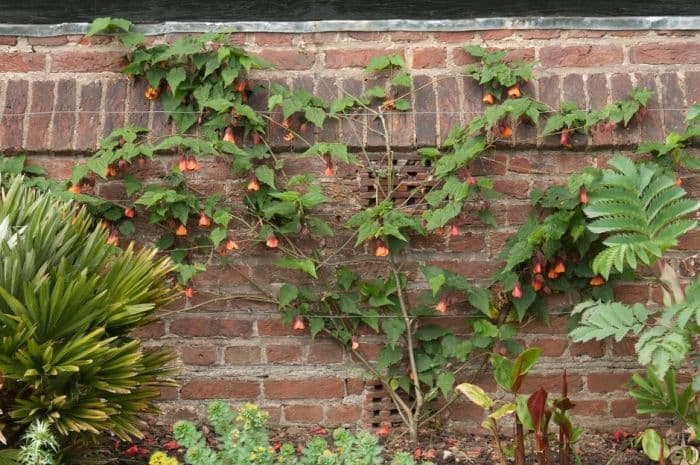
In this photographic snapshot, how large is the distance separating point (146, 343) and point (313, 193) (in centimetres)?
94

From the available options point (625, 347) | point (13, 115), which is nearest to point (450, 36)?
point (625, 347)


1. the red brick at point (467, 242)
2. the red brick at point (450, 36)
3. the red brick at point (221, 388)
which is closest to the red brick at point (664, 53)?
the red brick at point (450, 36)

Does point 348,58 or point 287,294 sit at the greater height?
point 348,58

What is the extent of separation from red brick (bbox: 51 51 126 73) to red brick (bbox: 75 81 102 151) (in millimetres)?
73

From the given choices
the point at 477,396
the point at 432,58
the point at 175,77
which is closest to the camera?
the point at 477,396

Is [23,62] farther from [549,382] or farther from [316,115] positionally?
[549,382]

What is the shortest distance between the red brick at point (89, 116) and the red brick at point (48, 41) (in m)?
0.22

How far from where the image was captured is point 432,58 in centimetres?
371

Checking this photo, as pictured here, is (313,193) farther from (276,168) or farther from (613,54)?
(613,54)

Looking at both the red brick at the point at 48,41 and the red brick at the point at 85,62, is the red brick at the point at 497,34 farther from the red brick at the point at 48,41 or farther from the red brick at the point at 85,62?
the red brick at the point at 48,41

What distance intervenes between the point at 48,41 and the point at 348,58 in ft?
3.95

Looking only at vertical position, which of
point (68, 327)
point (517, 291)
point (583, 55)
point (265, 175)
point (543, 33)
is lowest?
point (68, 327)

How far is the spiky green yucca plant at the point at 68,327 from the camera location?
104 inches

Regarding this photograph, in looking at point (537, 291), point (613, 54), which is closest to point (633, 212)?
point (537, 291)
